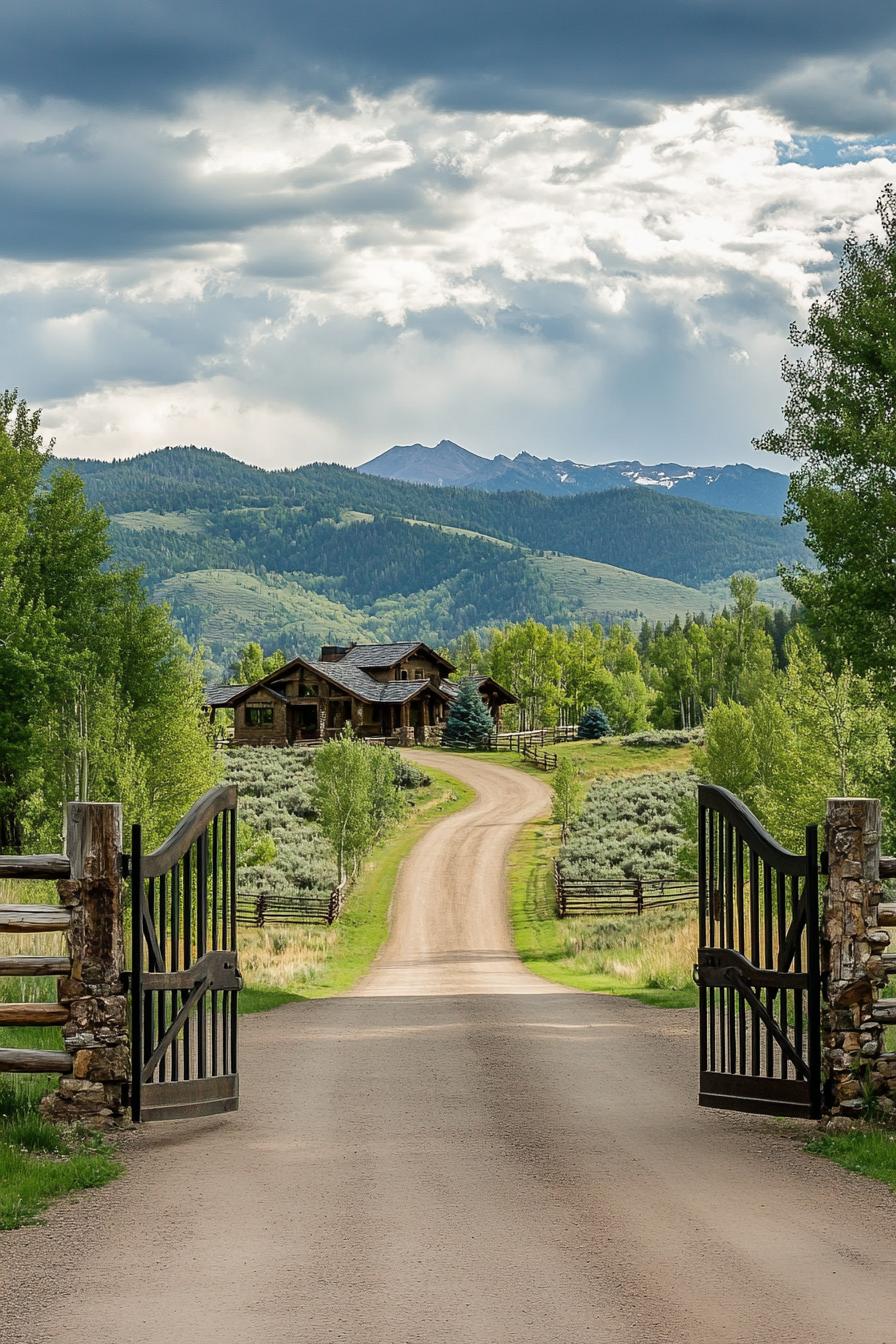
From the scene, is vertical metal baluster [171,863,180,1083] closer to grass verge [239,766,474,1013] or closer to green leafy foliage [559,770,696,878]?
grass verge [239,766,474,1013]

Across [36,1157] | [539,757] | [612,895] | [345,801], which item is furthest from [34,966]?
[539,757]

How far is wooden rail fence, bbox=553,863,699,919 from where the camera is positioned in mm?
43812

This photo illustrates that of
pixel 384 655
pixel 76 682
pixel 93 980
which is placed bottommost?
pixel 93 980

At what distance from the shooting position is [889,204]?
94.8ft

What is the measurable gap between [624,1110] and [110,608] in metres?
32.1

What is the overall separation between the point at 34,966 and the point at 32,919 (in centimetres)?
37

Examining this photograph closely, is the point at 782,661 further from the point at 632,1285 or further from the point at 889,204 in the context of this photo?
the point at 632,1285

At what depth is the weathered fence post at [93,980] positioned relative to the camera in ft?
33.5

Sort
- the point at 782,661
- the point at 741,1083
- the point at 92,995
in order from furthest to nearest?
the point at 782,661 < the point at 741,1083 < the point at 92,995

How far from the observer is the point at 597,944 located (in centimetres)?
3559

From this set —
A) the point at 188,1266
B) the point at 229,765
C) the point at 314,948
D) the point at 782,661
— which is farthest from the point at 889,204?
the point at 782,661

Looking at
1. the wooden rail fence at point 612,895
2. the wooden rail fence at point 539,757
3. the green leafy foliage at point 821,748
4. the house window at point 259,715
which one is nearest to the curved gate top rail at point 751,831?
the green leafy foliage at point 821,748

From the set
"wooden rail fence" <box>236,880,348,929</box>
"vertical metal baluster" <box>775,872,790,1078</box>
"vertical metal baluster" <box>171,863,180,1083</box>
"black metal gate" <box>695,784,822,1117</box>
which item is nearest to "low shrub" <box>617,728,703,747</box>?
"wooden rail fence" <box>236,880,348,929</box>

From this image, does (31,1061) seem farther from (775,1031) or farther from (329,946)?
(329,946)
